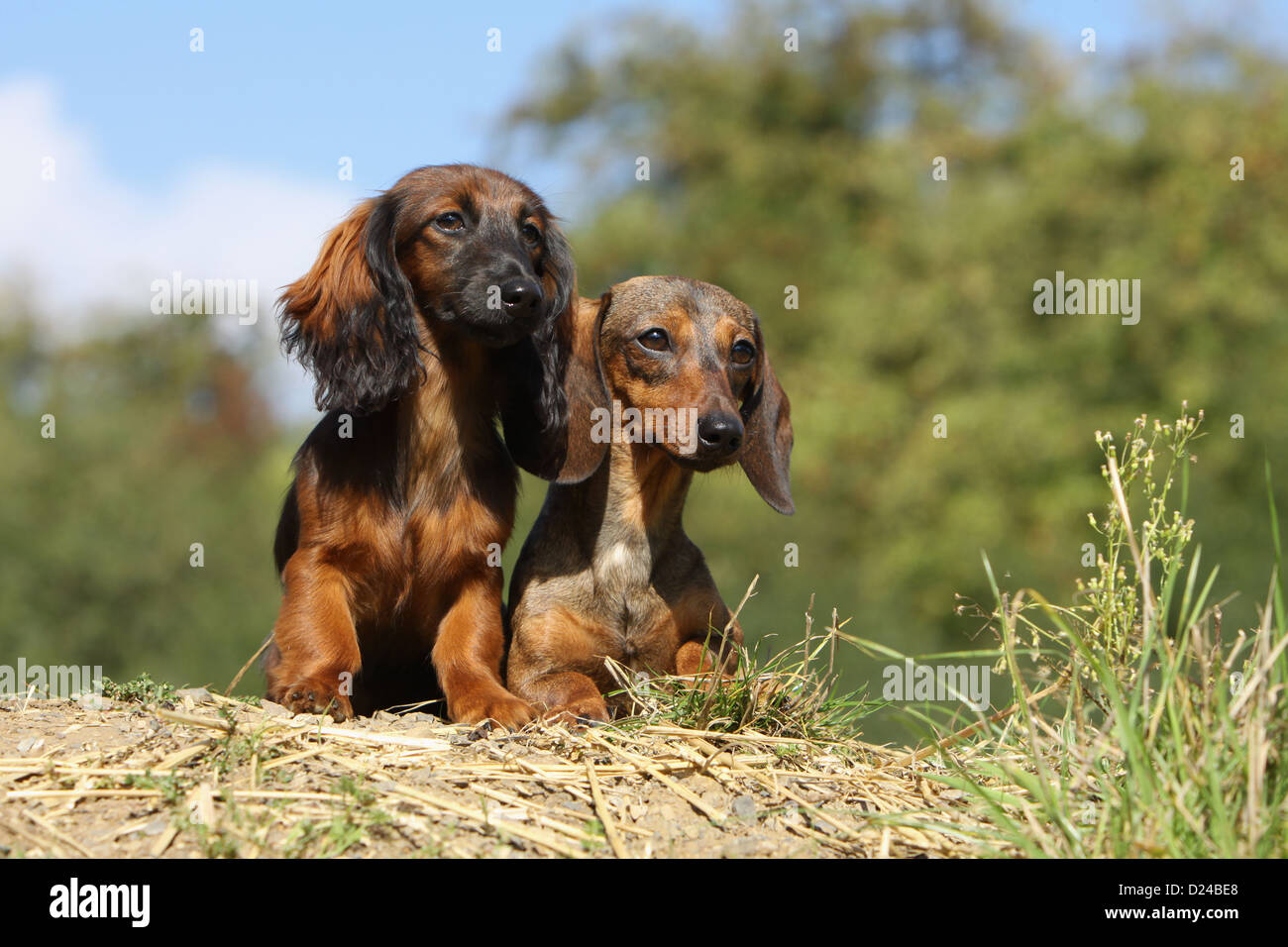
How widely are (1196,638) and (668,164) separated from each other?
19.9 meters

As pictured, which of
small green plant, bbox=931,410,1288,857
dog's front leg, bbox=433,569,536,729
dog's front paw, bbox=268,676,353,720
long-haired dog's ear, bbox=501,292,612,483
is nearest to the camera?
small green plant, bbox=931,410,1288,857

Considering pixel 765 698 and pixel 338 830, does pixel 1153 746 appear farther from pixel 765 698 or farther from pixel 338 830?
pixel 338 830

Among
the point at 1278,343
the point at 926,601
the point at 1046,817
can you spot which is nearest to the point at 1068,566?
the point at 926,601

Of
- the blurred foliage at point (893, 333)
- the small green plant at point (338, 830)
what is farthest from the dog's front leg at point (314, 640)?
the blurred foliage at point (893, 333)

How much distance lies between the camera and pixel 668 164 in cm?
2197

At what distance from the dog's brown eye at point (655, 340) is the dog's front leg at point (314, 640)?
4.57 feet

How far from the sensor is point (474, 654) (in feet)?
14.5

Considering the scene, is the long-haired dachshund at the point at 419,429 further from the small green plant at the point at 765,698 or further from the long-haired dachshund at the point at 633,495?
the small green plant at the point at 765,698

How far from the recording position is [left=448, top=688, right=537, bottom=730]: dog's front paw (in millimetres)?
4039

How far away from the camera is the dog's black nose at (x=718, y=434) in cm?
430

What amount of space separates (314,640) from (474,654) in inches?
21.4

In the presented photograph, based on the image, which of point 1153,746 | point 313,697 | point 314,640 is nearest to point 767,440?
point 314,640

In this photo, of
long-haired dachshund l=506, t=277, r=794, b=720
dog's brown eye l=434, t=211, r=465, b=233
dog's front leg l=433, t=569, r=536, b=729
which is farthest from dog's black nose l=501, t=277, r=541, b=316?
dog's front leg l=433, t=569, r=536, b=729

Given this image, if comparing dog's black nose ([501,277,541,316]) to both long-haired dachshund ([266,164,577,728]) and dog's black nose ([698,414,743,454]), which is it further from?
dog's black nose ([698,414,743,454])
